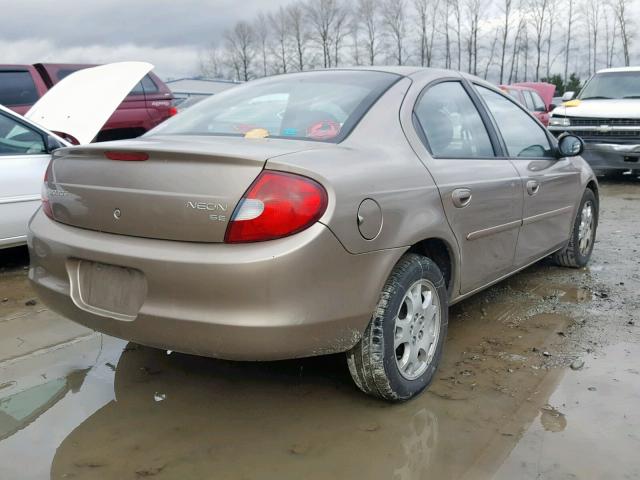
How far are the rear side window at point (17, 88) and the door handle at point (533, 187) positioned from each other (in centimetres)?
781

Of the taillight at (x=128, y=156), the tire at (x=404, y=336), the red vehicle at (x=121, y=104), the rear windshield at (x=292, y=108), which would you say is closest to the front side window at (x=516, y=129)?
the rear windshield at (x=292, y=108)

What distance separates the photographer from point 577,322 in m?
3.79

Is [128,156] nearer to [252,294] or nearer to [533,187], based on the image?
[252,294]

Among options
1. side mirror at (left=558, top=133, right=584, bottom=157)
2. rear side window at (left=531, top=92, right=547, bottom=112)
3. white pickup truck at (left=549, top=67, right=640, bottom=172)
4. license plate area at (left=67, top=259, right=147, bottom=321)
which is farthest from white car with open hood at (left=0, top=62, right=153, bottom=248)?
rear side window at (left=531, top=92, right=547, bottom=112)

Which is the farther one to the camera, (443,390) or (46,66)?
(46,66)

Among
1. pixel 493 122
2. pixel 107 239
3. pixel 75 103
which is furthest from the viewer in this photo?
pixel 75 103

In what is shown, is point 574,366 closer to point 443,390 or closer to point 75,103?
point 443,390

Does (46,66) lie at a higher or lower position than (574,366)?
higher

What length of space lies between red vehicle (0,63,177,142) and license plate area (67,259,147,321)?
7337 mm

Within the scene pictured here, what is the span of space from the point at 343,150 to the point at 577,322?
6.90 ft

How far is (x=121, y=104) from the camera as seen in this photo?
9852mm

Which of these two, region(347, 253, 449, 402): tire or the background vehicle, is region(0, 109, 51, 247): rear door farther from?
region(347, 253, 449, 402): tire

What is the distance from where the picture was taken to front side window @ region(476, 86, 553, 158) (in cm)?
376

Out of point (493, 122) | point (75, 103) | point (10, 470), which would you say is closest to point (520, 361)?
point (493, 122)
